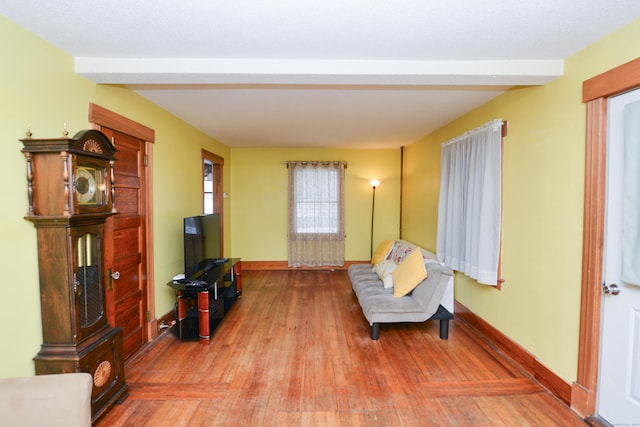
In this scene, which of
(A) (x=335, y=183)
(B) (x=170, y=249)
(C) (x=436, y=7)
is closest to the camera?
(C) (x=436, y=7)

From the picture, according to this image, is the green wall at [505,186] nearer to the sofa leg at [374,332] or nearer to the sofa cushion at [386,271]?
the sofa cushion at [386,271]

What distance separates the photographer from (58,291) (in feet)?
5.64

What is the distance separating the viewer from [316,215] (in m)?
5.79

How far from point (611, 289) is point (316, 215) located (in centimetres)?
441

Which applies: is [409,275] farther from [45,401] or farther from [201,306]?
[45,401]

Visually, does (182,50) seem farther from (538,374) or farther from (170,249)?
(538,374)

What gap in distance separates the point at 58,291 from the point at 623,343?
333cm

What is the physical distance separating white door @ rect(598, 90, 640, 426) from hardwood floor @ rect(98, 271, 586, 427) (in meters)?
0.29

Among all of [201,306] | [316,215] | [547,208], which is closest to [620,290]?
[547,208]

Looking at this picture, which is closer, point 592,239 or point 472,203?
point 592,239

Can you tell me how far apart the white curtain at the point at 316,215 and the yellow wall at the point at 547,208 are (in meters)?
3.05

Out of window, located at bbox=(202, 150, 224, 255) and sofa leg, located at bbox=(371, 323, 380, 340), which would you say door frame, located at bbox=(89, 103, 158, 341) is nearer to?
window, located at bbox=(202, 150, 224, 255)

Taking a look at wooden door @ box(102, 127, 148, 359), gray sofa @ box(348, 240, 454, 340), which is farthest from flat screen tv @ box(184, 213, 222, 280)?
gray sofa @ box(348, 240, 454, 340)

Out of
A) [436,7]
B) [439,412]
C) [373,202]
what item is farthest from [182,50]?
[373,202]
